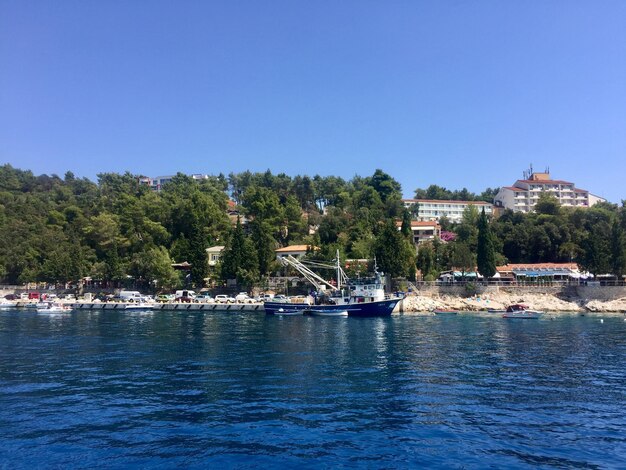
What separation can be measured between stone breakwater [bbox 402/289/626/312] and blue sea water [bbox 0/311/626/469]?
32068mm

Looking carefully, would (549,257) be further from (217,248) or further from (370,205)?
(217,248)

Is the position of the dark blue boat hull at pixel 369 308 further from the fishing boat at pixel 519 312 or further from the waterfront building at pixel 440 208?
the waterfront building at pixel 440 208

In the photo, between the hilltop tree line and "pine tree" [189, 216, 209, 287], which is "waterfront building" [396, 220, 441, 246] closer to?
the hilltop tree line

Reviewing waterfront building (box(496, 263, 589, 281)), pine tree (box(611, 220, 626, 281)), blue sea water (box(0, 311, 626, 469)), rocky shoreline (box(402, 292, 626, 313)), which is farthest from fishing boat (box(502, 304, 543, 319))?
blue sea water (box(0, 311, 626, 469))

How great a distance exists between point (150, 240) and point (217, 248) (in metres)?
12.3

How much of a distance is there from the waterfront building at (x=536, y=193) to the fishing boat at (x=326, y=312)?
7890 centimetres

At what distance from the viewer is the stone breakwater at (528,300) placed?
69938 mm

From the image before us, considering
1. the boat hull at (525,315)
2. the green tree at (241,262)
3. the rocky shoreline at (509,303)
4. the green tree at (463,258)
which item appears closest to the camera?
the boat hull at (525,315)

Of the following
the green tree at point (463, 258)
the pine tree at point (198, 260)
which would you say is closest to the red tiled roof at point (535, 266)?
the green tree at point (463, 258)

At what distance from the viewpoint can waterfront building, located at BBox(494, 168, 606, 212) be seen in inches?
4968

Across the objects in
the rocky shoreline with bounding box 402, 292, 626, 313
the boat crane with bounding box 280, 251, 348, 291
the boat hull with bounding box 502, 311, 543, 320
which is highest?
the boat crane with bounding box 280, 251, 348, 291

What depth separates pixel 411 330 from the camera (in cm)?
4728

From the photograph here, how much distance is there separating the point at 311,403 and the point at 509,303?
5837cm

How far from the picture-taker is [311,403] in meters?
20.8
